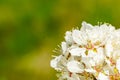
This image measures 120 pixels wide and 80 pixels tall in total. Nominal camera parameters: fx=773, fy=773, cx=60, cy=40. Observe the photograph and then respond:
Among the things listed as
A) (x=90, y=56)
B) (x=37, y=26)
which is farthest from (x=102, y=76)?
(x=37, y=26)

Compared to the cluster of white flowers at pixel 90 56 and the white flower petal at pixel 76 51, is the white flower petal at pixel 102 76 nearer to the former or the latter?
the cluster of white flowers at pixel 90 56

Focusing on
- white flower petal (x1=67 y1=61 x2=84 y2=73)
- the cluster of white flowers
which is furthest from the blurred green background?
white flower petal (x1=67 y1=61 x2=84 y2=73)

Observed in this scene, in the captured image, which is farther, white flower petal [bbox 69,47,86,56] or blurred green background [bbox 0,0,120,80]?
blurred green background [bbox 0,0,120,80]

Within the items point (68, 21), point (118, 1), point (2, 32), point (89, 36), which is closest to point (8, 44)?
point (2, 32)

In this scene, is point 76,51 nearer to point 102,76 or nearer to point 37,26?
point 102,76

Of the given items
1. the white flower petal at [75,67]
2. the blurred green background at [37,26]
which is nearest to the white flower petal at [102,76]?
the white flower petal at [75,67]

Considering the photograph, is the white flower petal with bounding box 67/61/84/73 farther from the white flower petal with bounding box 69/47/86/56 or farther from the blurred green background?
the blurred green background

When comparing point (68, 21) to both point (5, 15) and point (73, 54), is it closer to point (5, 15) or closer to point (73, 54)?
point (5, 15)
